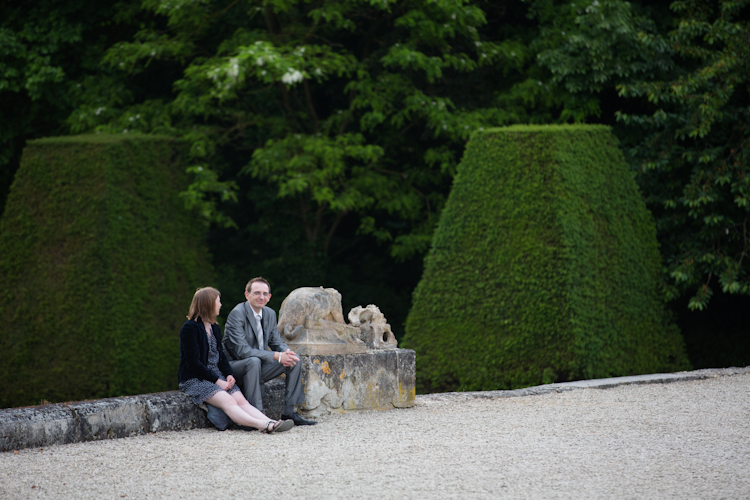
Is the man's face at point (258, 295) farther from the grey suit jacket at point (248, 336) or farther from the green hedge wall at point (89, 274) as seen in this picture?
the green hedge wall at point (89, 274)

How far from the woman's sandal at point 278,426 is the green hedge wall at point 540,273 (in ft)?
A: 13.4

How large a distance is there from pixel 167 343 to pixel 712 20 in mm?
8941

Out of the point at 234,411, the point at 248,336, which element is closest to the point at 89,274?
the point at 248,336

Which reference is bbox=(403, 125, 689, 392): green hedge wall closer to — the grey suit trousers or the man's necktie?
the grey suit trousers

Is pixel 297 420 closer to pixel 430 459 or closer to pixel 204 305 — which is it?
pixel 204 305

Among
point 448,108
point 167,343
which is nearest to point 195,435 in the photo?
point 167,343

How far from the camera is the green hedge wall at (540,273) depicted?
29.1 feet

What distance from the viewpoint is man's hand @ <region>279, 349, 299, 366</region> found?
5730 mm

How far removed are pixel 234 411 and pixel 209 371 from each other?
0.33 metres

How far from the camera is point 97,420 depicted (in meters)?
5.16

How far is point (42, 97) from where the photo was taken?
1297cm

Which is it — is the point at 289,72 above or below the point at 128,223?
above

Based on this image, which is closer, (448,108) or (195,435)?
(195,435)

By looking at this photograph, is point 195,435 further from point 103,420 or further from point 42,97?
point 42,97
